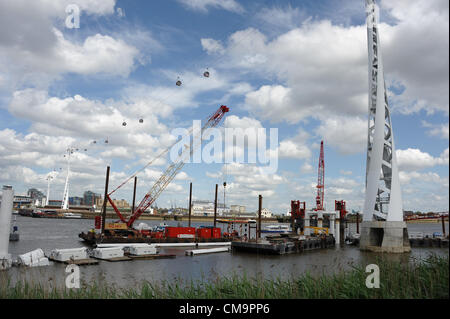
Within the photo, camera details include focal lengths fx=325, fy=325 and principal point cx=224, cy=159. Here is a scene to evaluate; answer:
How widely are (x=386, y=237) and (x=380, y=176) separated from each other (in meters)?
11.2

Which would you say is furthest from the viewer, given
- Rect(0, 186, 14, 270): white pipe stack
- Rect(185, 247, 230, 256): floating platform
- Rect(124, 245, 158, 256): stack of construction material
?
Rect(185, 247, 230, 256): floating platform

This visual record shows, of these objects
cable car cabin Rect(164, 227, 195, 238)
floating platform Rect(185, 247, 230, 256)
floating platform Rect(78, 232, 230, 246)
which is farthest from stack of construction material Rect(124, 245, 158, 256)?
cable car cabin Rect(164, 227, 195, 238)

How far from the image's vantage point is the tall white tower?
57906mm

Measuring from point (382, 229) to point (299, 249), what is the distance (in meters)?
15.9

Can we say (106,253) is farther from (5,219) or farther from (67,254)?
(5,219)

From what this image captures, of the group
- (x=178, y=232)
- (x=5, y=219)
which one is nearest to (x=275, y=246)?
(x=178, y=232)

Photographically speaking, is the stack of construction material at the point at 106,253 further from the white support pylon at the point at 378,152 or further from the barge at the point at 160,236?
the white support pylon at the point at 378,152

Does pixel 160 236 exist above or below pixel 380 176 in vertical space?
below

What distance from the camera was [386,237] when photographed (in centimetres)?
5753

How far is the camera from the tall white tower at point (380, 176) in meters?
57.9

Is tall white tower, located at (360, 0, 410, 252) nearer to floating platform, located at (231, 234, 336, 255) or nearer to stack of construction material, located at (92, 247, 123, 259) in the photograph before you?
floating platform, located at (231, 234, 336, 255)

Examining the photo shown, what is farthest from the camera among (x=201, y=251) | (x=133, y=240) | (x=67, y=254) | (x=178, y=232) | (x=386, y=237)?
(x=178, y=232)

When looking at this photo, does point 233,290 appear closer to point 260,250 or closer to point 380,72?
point 260,250
